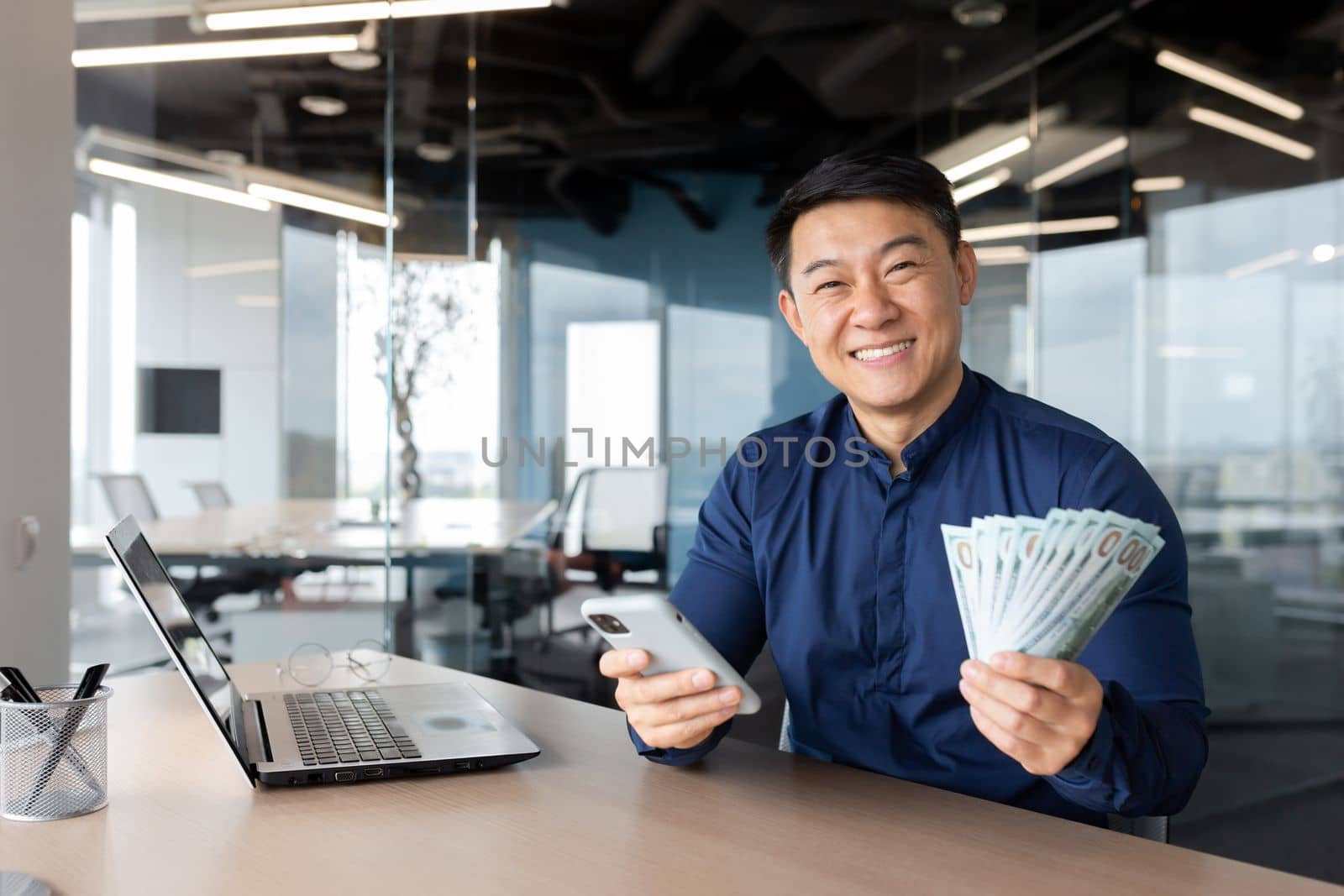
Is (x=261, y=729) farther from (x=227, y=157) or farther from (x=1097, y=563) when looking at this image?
(x=227, y=157)

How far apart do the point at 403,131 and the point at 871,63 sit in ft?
6.03

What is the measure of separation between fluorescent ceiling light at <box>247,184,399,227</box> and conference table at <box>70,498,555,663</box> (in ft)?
4.33

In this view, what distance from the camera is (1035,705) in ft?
2.98

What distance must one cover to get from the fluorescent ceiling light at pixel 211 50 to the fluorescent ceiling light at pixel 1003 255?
2.64m

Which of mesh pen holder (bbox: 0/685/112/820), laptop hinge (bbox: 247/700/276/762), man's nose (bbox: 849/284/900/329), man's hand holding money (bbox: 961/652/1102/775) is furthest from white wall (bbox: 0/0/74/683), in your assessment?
man's hand holding money (bbox: 961/652/1102/775)

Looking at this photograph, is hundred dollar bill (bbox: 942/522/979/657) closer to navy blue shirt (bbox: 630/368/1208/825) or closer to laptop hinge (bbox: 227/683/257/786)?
navy blue shirt (bbox: 630/368/1208/825)

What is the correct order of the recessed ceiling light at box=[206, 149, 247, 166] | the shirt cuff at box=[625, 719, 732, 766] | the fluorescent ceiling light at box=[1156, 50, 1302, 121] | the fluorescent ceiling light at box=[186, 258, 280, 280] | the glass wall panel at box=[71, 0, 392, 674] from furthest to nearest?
the recessed ceiling light at box=[206, 149, 247, 166] → the fluorescent ceiling light at box=[186, 258, 280, 280] → the glass wall panel at box=[71, 0, 392, 674] → the fluorescent ceiling light at box=[1156, 50, 1302, 121] → the shirt cuff at box=[625, 719, 732, 766]

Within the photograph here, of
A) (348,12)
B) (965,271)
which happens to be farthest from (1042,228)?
(348,12)

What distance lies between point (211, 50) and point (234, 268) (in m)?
0.91

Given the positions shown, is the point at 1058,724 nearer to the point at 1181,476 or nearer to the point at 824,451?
the point at 824,451

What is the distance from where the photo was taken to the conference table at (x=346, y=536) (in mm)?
3789

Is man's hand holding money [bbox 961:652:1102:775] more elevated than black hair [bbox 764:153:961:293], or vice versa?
black hair [bbox 764:153:961:293]

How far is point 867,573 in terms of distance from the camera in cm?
145

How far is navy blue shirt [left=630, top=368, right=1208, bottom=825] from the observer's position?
4.50 ft
